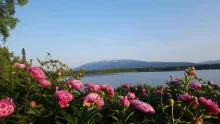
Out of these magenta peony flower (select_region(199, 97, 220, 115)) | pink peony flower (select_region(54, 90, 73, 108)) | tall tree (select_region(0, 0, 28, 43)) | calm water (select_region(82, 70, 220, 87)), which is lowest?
calm water (select_region(82, 70, 220, 87))

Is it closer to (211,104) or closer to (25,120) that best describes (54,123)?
(25,120)

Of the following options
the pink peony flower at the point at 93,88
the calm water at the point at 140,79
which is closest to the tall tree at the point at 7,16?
the calm water at the point at 140,79

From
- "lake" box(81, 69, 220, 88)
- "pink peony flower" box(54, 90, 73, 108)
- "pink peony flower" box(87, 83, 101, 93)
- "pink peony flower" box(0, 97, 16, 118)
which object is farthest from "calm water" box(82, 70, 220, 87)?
"pink peony flower" box(0, 97, 16, 118)

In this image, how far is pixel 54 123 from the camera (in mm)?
2314

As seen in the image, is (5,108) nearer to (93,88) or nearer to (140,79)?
(93,88)

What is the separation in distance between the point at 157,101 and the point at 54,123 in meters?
1.02

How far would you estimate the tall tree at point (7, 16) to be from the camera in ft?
72.8

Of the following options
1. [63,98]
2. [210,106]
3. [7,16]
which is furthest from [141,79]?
[63,98]

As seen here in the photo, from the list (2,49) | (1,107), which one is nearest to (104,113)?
(1,107)

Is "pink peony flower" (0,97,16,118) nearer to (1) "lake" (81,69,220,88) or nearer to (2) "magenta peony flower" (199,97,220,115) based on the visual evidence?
(2) "magenta peony flower" (199,97,220,115)

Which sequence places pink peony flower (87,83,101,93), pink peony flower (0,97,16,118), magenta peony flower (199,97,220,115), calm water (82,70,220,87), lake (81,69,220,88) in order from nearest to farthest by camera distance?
pink peony flower (0,97,16,118) < magenta peony flower (199,97,220,115) < pink peony flower (87,83,101,93) < lake (81,69,220,88) < calm water (82,70,220,87)

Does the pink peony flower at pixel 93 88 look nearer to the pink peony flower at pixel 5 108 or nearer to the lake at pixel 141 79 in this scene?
the pink peony flower at pixel 5 108

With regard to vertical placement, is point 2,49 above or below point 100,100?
above

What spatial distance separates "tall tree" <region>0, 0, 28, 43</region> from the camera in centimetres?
2220
